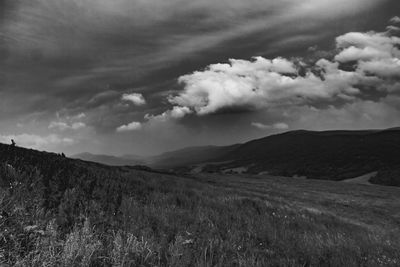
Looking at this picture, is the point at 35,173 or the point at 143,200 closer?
the point at 35,173

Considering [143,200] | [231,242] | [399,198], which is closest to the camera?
[231,242]

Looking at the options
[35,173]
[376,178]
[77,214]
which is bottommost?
[376,178]

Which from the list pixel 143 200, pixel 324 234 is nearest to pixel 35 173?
pixel 143 200

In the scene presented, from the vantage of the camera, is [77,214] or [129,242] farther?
[77,214]

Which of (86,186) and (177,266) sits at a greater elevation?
(86,186)

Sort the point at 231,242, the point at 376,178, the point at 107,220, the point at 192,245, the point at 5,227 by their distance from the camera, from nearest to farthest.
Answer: the point at 5,227 < the point at 192,245 < the point at 107,220 < the point at 231,242 < the point at 376,178

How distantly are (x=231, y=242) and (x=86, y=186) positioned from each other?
15.6ft

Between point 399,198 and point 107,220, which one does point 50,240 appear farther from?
point 399,198

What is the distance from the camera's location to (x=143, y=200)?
444 inches

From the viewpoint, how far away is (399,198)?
97.1 ft

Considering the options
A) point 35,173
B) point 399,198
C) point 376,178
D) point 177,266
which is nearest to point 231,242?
point 177,266

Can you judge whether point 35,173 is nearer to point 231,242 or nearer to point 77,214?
point 77,214

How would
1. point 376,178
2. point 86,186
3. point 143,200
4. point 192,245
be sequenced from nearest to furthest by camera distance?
point 192,245, point 86,186, point 143,200, point 376,178

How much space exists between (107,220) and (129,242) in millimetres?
1666
